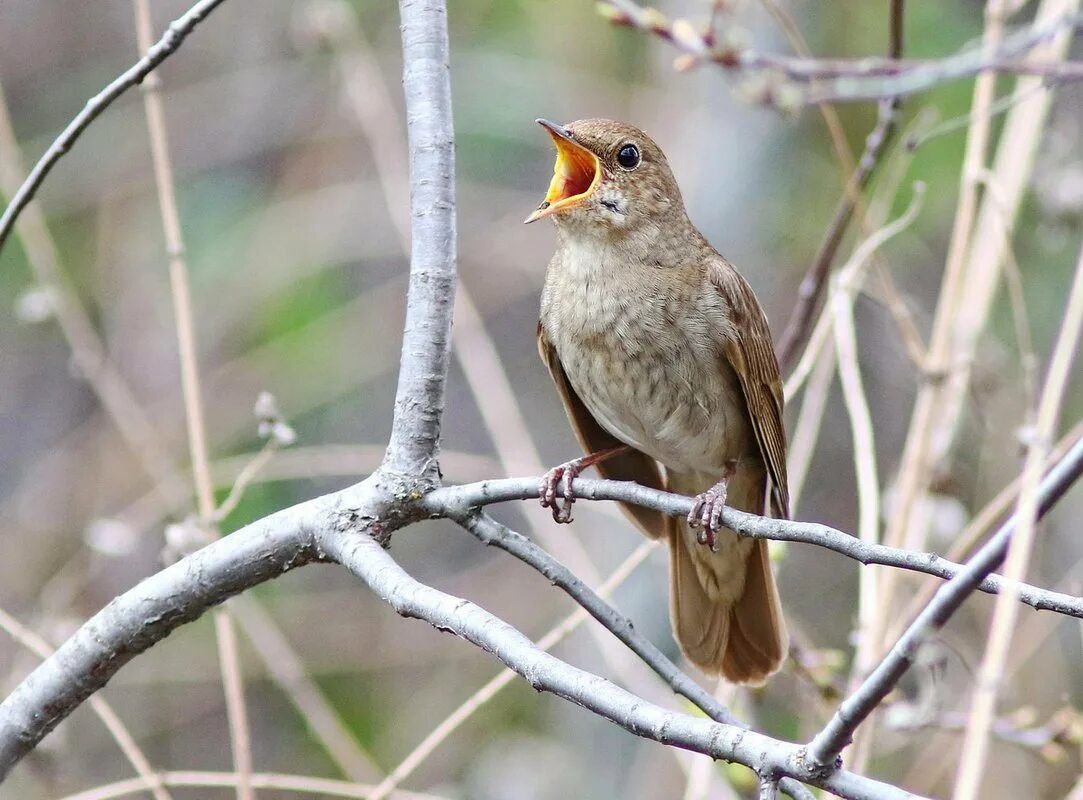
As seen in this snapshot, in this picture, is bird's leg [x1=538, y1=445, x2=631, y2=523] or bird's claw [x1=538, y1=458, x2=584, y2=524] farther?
bird's claw [x1=538, y1=458, x2=584, y2=524]

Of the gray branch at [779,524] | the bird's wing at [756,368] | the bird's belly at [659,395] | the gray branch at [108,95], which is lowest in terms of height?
the gray branch at [779,524]

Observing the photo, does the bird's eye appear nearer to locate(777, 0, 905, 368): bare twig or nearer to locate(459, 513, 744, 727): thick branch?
locate(777, 0, 905, 368): bare twig

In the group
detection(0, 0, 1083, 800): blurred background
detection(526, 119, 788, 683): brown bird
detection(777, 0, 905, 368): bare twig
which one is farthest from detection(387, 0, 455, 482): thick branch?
detection(0, 0, 1083, 800): blurred background

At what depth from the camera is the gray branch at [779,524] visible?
1797mm

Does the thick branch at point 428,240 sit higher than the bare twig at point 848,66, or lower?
lower

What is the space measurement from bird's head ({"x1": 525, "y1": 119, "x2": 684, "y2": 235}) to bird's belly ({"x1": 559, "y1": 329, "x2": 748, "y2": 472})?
1.15 ft

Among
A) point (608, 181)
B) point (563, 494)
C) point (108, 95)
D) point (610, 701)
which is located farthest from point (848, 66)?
point (610, 701)

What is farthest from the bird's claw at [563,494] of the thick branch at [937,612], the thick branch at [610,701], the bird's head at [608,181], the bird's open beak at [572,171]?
the thick branch at [937,612]

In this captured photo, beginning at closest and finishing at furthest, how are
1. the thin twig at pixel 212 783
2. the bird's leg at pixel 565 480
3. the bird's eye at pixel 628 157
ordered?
the bird's leg at pixel 565 480, the thin twig at pixel 212 783, the bird's eye at pixel 628 157

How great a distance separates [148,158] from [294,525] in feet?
17.6

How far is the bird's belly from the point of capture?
342cm

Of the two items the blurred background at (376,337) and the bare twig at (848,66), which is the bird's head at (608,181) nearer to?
the bare twig at (848,66)

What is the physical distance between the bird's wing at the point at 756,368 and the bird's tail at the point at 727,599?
0.18 metres

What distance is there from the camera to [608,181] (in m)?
3.59
